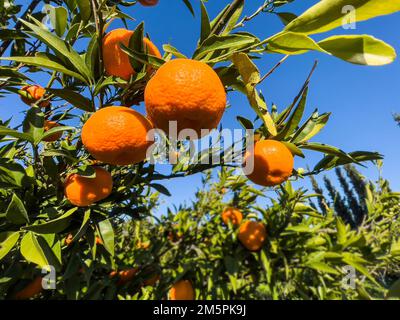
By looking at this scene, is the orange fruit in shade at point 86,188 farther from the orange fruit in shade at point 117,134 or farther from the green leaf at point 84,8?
the green leaf at point 84,8

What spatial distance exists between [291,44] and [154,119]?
219 millimetres

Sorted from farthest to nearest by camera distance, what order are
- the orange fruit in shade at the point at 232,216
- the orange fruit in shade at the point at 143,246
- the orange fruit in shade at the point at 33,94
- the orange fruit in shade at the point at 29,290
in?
1. the orange fruit in shade at the point at 143,246
2. the orange fruit in shade at the point at 232,216
3. the orange fruit in shade at the point at 29,290
4. the orange fruit in shade at the point at 33,94

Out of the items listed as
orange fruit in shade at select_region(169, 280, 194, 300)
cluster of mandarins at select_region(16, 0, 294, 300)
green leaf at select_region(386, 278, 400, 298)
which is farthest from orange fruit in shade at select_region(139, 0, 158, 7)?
orange fruit in shade at select_region(169, 280, 194, 300)

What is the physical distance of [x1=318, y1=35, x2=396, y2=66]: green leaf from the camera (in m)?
0.33

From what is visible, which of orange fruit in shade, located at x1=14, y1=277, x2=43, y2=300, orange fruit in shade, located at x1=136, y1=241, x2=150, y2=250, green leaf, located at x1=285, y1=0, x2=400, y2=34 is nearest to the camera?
green leaf, located at x1=285, y1=0, x2=400, y2=34

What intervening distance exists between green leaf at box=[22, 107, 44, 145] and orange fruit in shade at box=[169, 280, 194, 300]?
1.17 m

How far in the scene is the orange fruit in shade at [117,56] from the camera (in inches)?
20.9

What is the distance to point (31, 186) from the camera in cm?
75

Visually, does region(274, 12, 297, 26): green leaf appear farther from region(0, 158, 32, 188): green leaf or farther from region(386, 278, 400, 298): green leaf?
region(0, 158, 32, 188): green leaf

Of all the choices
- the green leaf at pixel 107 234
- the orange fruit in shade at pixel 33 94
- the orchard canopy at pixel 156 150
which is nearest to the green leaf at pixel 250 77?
the orchard canopy at pixel 156 150

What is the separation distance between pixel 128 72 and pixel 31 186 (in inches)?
17.1

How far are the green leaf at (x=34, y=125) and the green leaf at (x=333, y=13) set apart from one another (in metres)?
0.55

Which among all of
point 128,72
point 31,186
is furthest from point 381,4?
point 31,186
